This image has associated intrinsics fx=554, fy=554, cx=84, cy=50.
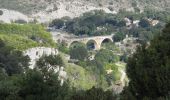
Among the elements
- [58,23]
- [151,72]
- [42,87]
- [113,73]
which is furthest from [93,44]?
[151,72]

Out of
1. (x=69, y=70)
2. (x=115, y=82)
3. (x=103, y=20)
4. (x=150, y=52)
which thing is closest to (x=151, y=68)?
(x=150, y=52)

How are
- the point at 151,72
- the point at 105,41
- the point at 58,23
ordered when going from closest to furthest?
1. the point at 151,72
2. the point at 105,41
3. the point at 58,23

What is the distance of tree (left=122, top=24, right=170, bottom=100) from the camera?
16297mm

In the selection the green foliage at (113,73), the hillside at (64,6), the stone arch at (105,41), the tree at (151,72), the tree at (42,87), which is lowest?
the hillside at (64,6)

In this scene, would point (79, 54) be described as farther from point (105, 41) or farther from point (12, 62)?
point (12, 62)

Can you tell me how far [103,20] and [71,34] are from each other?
397 inches

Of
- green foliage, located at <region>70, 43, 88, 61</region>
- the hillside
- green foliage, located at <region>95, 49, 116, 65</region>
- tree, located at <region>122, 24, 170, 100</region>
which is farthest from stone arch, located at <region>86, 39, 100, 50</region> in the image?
tree, located at <region>122, 24, 170, 100</region>

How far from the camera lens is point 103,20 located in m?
105

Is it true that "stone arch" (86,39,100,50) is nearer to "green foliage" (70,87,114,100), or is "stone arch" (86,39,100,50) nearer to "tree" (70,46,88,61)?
"tree" (70,46,88,61)

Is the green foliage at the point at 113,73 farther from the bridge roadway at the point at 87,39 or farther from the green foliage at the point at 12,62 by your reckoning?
the bridge roadway at the point at 87,39

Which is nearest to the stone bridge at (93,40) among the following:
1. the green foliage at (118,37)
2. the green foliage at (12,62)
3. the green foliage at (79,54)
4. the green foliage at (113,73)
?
the green foliage at (118,37)

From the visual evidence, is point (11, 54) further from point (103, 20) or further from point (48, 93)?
point (103, 20)

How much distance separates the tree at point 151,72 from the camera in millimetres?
16297

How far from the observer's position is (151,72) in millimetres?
16578
